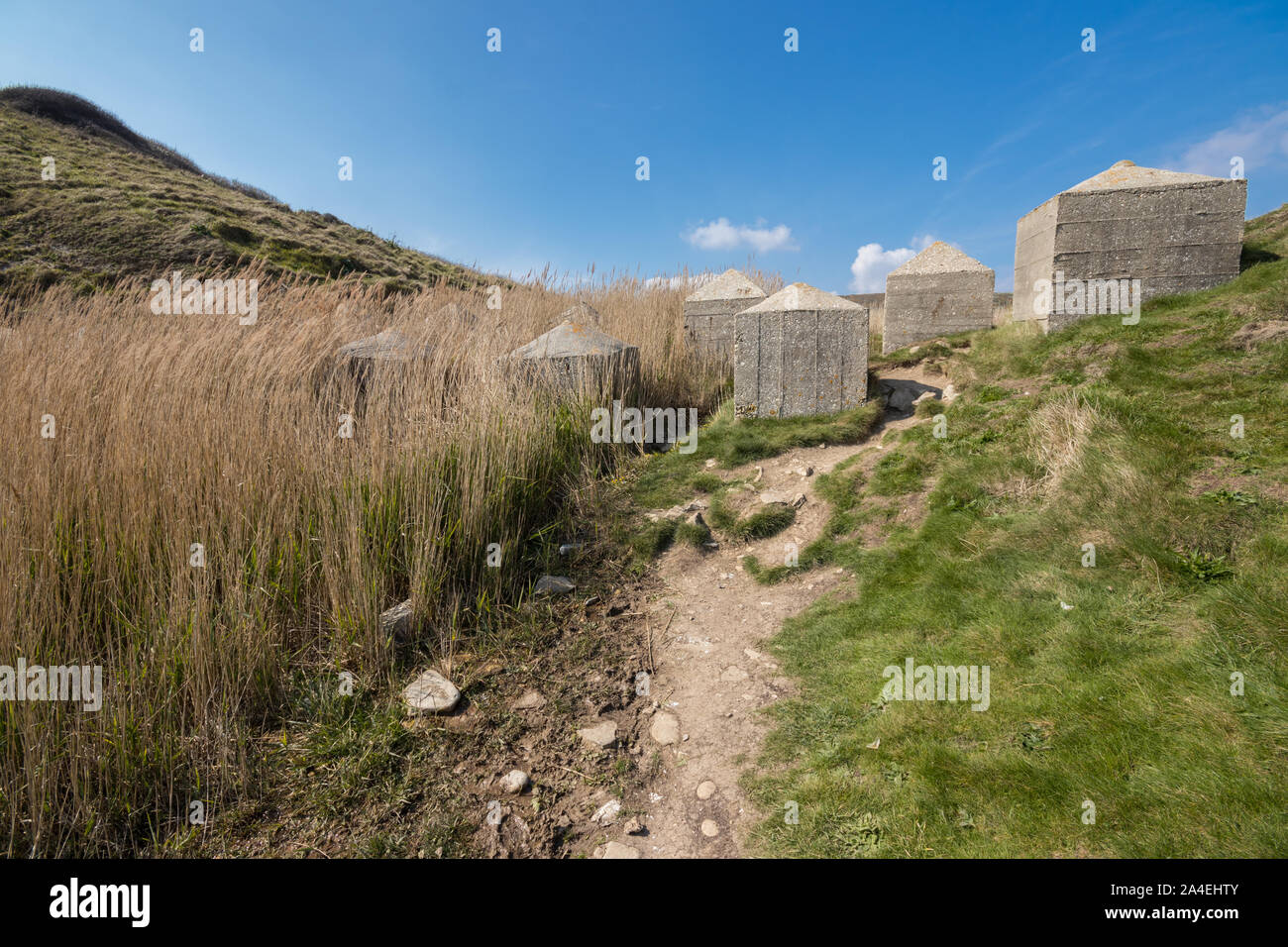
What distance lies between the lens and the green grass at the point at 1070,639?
2.01 metres

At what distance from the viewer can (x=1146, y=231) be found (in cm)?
689

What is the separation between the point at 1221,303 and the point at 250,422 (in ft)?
28.8

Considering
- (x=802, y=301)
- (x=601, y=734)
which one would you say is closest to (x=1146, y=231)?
(x=802, y=301)

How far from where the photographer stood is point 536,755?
2938 mm

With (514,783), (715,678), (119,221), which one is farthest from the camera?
(119,221)

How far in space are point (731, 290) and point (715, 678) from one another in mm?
7543

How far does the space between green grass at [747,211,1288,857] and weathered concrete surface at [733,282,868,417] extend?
189cm

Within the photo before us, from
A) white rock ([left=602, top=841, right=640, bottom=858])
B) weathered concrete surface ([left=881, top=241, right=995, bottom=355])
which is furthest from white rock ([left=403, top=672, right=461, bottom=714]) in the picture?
weathered concrete surface ([left=881, top=241, right=995, bottom=355])

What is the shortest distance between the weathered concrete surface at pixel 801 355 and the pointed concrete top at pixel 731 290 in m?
2.50

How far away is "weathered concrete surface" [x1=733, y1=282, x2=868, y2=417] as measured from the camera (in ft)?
22.1

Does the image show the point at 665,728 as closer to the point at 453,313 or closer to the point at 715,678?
the point at 715,678

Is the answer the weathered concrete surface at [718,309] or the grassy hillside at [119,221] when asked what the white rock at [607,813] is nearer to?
the weathered concrete surface at [718,309]
